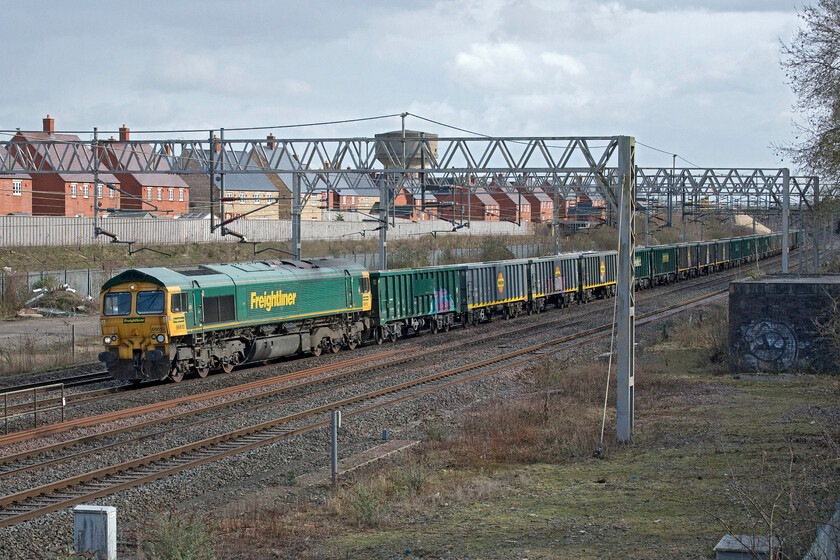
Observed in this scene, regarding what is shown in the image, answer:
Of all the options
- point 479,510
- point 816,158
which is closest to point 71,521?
A: point 479,510

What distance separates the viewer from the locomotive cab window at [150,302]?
Answer: 21.2 m

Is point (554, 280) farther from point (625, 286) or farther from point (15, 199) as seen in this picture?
point (15, 199)

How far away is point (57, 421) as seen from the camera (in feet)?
56.6

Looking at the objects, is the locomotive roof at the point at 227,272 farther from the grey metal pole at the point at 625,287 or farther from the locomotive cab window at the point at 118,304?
the grey metal pole at the point at 625,287

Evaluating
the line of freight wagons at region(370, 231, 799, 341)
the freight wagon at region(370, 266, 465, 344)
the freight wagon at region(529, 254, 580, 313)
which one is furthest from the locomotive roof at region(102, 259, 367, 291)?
the freight wagon at region(529, 254, 580, 313)

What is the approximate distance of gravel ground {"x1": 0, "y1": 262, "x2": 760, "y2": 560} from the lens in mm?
11062

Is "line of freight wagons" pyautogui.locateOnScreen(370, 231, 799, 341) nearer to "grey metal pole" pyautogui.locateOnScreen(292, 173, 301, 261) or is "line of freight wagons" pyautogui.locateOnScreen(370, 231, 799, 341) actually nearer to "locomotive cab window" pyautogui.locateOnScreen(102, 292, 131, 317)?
"grey metal pole" pyautogui.locateOnScreen(292, 173, 301, 261)

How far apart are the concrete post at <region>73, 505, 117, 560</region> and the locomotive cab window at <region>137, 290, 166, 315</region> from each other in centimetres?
1298

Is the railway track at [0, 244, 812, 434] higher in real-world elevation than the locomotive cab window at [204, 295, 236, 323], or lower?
lower

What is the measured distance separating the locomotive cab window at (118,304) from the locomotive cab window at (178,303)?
45.8 inches

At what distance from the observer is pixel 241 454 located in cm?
1462

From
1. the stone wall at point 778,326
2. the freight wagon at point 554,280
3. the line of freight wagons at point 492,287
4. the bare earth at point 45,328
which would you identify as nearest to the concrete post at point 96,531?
the line of freight wagons at point 492,287

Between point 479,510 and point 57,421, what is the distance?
10.3 m

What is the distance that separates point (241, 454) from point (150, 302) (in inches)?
315
